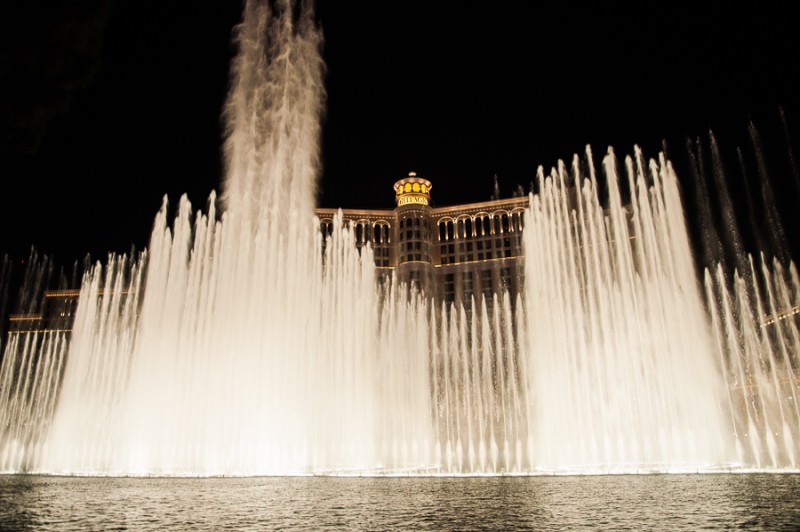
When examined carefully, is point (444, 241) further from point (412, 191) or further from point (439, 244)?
point (412, 191)

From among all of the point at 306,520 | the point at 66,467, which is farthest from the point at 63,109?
the point at 66,467

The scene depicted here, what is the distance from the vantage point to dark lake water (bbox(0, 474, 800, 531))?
8281 millimetres

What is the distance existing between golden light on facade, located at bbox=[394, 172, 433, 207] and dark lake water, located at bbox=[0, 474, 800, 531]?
60272mm

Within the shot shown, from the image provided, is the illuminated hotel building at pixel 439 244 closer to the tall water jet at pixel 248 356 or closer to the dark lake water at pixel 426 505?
the tall water jet at pixel 248 356

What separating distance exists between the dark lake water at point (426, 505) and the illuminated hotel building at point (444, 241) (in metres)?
55.3

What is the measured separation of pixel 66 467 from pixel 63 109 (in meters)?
26.0

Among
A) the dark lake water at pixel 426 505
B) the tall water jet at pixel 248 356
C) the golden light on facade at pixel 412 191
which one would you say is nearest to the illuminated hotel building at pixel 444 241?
the golden light on facade at pixel 412 191

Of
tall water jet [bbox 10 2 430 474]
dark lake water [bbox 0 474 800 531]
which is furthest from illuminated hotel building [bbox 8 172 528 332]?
dark lake water [bbox 0 474 800 531]

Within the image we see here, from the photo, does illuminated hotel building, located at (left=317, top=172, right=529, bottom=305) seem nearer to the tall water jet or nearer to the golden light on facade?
the golden light on facade

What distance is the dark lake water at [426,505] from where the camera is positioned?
27.2ft

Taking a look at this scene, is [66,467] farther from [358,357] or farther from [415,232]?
[415,232]

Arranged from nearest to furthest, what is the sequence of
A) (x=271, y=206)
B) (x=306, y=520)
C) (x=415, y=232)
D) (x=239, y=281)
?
(x=306, y=520), (x=239, y=281), (x=271, y=206), (x=415, y=232)

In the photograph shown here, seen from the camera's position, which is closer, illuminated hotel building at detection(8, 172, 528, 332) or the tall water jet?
the tall water jet

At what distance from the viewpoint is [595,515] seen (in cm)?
902
